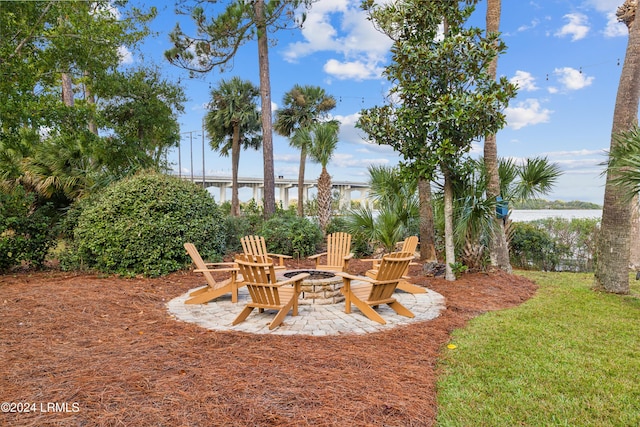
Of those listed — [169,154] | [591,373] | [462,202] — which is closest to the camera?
[591,373]

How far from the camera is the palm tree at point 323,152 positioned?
13641 mm

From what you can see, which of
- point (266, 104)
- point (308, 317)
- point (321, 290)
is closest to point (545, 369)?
point (308, 317)

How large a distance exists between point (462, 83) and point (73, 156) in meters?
10.3

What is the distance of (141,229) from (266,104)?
6.98 meters

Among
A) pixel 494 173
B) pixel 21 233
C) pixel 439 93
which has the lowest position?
pixel 21 233

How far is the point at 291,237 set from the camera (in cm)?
1025

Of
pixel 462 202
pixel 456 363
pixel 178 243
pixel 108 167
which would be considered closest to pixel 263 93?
pixel 108 167

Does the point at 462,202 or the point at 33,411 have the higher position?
the point at 462,202

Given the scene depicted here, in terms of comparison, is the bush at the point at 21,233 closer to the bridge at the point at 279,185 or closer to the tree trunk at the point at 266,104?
the tree trunk at the point at 266,104

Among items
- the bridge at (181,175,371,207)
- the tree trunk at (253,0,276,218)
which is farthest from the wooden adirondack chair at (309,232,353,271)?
the bridge at (181,175,371,207)

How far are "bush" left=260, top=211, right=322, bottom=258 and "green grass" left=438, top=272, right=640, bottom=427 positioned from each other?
5.72m

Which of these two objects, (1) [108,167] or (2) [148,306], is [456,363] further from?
(1) [108,167]

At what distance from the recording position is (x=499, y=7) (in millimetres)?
8055

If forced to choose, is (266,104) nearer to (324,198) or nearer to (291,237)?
(324,198)
